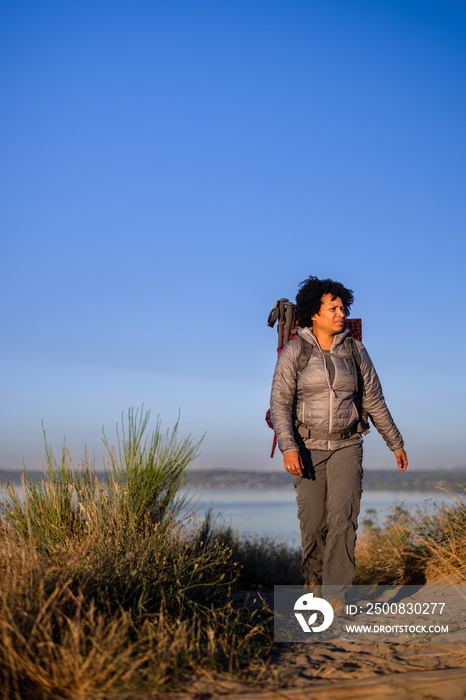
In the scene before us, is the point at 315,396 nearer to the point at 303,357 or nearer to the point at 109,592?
the point at 303,357

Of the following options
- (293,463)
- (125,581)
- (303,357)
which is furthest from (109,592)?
(303,357)

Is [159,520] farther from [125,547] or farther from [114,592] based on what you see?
[114,592]

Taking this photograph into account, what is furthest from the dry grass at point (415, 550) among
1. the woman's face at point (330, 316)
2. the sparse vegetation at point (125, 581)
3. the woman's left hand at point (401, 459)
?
the woman's face at point (330, 316)

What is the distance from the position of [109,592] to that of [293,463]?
160 centimetres

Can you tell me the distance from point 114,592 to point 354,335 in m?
3.13

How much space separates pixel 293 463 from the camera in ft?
15.0

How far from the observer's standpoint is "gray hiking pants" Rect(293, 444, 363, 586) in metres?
4.68

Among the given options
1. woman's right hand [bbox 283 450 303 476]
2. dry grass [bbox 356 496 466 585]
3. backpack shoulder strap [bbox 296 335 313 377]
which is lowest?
dry grass [bbox 356 496 466 585]

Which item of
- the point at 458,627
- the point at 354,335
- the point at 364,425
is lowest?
the point at 458,627

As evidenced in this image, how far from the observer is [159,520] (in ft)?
18.3

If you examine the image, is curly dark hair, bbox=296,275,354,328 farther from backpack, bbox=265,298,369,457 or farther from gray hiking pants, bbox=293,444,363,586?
gray hiking pants, bbox=293,444,363,586

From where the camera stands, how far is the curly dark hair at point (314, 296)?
5.19 metres

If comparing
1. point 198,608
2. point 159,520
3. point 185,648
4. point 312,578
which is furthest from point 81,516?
point 185,648

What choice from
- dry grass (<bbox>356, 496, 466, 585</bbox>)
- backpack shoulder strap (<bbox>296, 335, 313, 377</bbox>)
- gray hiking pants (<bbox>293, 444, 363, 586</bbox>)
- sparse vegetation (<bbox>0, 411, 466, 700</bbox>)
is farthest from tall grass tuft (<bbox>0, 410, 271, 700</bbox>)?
dry grass (<bbox>356, 496, 466, 585</bbox>)
